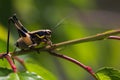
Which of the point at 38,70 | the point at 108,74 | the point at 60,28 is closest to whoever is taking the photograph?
the point at 108,74

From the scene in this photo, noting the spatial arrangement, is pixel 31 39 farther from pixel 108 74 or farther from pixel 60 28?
pixel 60 28

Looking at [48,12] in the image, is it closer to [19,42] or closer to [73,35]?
[73,35]

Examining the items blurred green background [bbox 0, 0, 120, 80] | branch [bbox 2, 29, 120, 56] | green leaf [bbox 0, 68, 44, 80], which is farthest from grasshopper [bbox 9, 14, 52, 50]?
blurred green background [bbox 0, 0, 120, 80]

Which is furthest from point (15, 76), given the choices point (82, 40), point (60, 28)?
point (60, 28)

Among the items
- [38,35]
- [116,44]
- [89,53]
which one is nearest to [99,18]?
[116,44]

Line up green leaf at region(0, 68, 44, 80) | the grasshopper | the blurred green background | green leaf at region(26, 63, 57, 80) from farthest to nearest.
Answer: the blurred green background → green leaf at region(26, 63, 57, 80) → the grasshopper → green leaf at region(0, 68, 44, 80)

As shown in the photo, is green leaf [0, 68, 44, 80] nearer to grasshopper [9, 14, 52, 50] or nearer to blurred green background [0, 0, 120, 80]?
grasshopper [9, 14, 52, 50]

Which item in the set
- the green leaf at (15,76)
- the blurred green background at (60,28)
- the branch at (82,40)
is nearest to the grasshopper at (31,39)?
the branch at (82,40)

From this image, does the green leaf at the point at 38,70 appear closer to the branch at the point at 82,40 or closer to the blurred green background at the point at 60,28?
the branch at the point at 82,40
